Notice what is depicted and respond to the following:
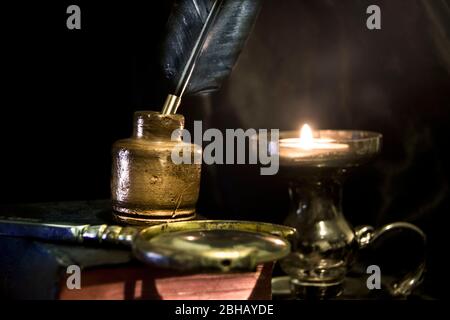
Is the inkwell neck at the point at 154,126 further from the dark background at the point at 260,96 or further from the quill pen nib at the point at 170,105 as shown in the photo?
the dark background at the point at 260,96

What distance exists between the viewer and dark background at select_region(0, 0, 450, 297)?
157 centimetres

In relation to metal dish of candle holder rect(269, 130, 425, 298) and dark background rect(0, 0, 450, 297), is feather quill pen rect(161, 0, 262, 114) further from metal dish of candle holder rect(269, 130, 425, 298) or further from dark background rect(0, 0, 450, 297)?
metal dish of candle holder rect(269, 130, 425, 298)

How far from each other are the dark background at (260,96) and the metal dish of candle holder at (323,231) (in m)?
0.26

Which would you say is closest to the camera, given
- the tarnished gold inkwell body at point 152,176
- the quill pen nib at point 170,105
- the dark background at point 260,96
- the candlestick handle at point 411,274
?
the tarnished gold inkwell body at point 152,176

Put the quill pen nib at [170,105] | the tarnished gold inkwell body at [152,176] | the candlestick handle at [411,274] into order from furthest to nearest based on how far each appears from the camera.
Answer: the candlestick handle at [411,274], the quill pen nib at [170,105], the tarnished gold inkwell body at [152,176]

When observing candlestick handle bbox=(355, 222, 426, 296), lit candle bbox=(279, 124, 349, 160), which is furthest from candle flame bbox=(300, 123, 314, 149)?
candlestick handle bbox=(355, 222, 426, 296)

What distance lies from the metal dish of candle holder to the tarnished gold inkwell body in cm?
22

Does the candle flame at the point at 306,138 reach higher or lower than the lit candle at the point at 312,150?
higher

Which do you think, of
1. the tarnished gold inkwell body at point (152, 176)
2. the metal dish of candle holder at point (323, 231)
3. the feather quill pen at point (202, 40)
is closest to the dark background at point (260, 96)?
the feather quill pen at point (202, 40)

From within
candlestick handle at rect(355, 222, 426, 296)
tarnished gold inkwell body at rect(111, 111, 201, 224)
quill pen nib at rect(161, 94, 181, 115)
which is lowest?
candlestick handle at rect(355, 222, 426, 296)

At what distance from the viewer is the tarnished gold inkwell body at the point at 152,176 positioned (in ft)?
3.99

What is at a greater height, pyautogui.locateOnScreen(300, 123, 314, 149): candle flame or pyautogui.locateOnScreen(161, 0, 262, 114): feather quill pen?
pyautogui.locateOnScreen(161, 0, 262, 114): feather quill pen

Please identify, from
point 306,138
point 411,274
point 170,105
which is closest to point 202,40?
point 170,105
